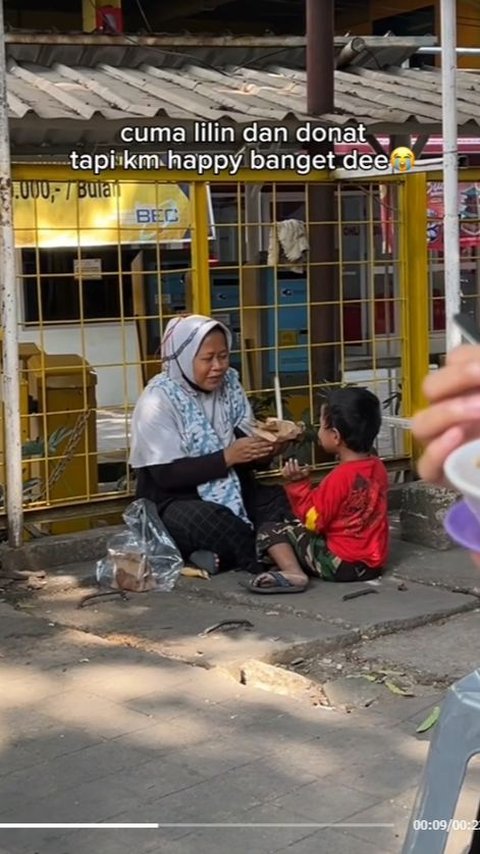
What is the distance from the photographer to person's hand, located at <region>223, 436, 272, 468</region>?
19.2 feet

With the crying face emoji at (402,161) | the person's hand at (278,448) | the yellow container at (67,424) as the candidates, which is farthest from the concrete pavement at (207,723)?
the crying face emoji at (402,161)

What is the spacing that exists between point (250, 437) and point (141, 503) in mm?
596

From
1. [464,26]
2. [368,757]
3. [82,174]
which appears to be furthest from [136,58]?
[464,26]

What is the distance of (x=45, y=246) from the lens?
6.18 meters

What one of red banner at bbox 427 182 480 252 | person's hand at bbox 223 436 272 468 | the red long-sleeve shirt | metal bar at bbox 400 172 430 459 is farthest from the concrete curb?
red banner at bbox 427 182 480 252

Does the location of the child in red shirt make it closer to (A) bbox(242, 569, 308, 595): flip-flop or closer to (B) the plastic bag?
(A) bbox(242, 569, 308, 595): flip-flop

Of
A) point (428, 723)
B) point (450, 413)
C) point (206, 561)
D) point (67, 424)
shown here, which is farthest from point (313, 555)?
point (450, 413)

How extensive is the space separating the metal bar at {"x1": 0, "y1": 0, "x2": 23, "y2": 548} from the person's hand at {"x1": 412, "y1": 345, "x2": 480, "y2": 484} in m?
4.34

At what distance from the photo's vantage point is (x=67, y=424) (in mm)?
6391

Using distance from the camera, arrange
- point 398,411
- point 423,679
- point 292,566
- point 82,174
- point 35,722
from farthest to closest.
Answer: point 398,411 < point 82,174 < point 292,566 < point 423,679 < point 35,722

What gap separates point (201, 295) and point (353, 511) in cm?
155

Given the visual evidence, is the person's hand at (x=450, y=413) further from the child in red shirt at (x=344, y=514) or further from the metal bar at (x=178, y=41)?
the metal bar at (x=178, y=41)

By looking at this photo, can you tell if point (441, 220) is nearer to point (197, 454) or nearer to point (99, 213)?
point (99, 213)

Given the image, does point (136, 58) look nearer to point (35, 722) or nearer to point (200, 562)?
point (200, 562)
